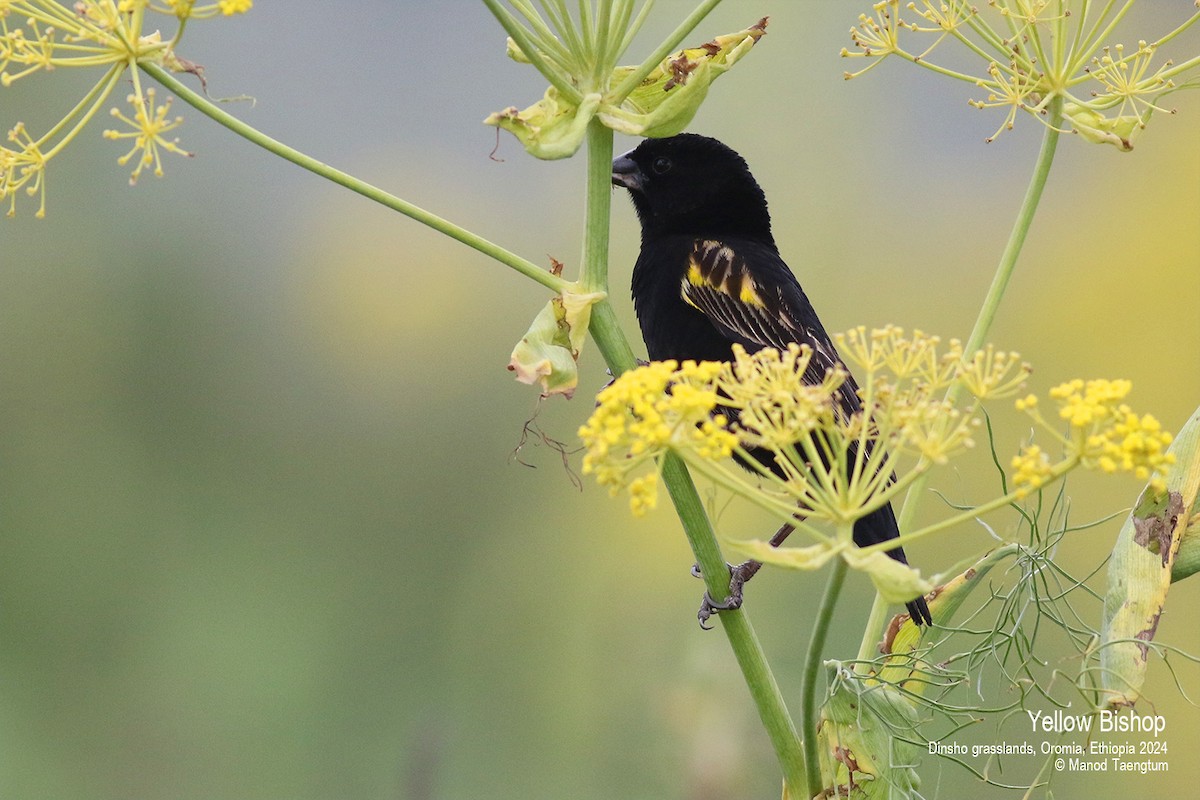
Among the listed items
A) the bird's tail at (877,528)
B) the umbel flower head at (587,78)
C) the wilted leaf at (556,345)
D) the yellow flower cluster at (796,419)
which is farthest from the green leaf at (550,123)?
the bird's tail at (877,528)

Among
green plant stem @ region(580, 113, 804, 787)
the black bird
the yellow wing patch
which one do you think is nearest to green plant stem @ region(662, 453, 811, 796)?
green plant stem @ region(580, 113, 804, 787)

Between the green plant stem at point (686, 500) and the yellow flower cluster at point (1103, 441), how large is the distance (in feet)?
1.05


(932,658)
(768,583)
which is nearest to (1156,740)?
(932,658)

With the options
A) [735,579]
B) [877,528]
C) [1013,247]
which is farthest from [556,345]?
[877,528]

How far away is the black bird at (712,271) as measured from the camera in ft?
5.82

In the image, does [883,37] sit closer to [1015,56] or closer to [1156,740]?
[1015,56]

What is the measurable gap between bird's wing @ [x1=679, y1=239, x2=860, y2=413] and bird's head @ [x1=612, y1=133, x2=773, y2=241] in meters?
0.14

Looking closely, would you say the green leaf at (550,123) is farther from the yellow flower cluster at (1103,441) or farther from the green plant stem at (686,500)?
the yellow flower cluster at (1103,441)

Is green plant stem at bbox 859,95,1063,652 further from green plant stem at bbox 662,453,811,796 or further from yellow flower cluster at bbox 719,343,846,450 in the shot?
yellow flower cluster at bbox 719,343,846,450

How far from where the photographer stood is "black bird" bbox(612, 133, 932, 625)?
1.77m

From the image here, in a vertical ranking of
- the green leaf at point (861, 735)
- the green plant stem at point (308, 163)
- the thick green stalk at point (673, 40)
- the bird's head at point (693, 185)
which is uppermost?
the bird's head at point (693, 185)

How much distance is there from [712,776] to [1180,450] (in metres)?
1.08

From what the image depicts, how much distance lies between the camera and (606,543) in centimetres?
248

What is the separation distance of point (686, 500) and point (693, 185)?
118cm
